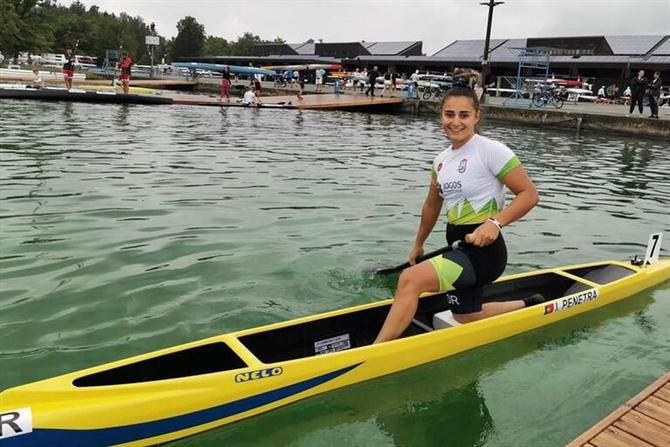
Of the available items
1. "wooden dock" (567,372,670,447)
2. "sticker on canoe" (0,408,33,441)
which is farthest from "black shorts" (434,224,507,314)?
"sticker on canoe" (0,408,33,441)

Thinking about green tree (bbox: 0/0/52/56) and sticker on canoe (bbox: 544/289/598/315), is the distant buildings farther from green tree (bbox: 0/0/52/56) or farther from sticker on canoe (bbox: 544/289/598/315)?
sticker on canoe (bbox: 544/289/598/315)

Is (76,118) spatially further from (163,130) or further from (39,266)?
(39,266)

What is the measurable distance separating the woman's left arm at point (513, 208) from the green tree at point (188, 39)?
118089 mm

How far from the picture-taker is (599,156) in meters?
20.0

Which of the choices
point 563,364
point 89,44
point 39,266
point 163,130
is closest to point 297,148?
point 163,130

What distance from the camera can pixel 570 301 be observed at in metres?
6.45

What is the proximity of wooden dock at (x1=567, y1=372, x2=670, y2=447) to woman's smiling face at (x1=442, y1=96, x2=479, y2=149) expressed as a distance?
7.81 ft

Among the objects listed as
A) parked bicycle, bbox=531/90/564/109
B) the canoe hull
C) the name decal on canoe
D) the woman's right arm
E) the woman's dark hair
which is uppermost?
parked bicycle, bbox=531/90/564/109

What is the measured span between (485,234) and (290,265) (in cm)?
371

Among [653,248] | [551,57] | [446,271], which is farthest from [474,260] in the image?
[551,57]

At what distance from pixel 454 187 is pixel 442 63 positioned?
58.5 m

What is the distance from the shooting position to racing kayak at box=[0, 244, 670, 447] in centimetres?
356

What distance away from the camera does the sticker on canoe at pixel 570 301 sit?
20.4ft

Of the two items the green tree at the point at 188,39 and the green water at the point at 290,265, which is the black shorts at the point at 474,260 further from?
the green tree at the point at 188,39
